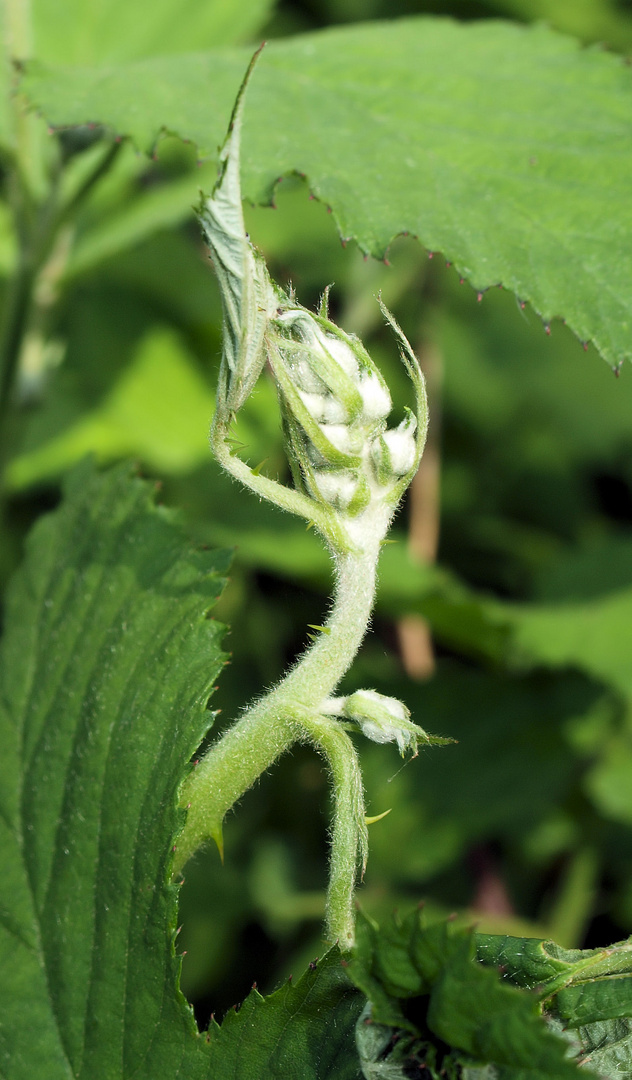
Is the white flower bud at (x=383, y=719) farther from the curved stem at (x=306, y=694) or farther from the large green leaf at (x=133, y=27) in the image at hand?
the large green leaf at (x=133, y=27)

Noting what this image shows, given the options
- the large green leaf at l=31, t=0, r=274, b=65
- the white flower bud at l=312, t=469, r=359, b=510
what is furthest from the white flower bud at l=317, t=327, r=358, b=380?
the large green leaf at l=31, t=0, r=274, b=65

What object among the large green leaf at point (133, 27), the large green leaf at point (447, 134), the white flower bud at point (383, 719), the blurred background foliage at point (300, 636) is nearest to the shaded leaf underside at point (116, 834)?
the white flower bud at point (383, 719)

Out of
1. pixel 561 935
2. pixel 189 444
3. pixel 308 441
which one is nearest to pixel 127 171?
pixel 189 444

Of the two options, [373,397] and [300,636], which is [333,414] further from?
[300,636]

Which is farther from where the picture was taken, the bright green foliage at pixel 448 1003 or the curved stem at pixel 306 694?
the curved stem at pixel 306 694

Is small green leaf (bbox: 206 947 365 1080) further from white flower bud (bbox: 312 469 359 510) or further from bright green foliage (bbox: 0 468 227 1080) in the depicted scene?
white flower bud (bbox: 312 469 359 510)

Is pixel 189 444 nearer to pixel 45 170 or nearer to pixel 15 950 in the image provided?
pixel 45 170
